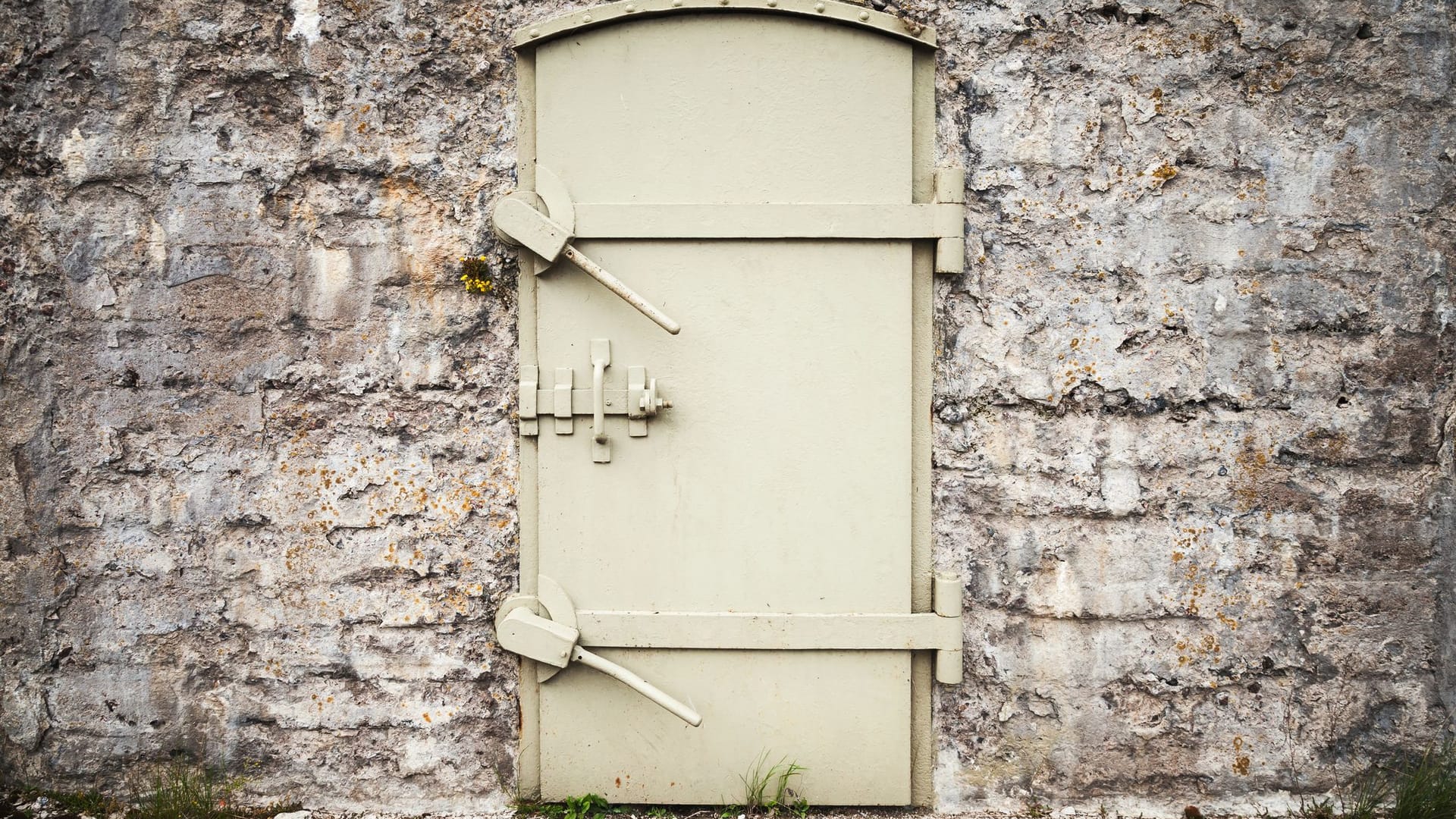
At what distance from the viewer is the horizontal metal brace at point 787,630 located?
2.03 metres

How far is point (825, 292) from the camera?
6.62ft

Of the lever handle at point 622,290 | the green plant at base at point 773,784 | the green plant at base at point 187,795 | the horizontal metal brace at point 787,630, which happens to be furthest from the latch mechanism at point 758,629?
the green plant at base at point 187,795

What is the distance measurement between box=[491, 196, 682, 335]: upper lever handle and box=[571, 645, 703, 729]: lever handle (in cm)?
88

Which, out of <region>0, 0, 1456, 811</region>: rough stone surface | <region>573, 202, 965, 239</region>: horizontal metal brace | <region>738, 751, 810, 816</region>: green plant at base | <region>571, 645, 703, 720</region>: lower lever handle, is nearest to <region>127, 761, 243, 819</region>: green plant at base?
<region>0, 0, 1456, 811</region>: rough stone surface

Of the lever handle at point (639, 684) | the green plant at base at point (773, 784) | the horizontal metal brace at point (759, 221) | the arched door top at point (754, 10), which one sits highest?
the arched door top at point (754, 10)

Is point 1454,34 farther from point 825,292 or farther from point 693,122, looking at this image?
point 693,122

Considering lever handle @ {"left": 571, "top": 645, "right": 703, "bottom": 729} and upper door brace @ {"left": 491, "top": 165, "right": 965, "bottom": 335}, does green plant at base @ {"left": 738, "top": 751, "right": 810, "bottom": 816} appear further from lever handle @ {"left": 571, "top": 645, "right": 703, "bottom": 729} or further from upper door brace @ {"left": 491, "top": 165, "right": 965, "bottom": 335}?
upper door brace @ {"left": 491, "top": 165, "right": 965, "bottom": 335}

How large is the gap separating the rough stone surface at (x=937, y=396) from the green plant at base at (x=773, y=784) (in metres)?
0.40

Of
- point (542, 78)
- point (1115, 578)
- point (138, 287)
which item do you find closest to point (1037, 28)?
point (542, 78)

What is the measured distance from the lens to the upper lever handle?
1.94 metres

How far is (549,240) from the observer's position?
1.96 metres

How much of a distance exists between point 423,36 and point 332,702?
1839 millimetres

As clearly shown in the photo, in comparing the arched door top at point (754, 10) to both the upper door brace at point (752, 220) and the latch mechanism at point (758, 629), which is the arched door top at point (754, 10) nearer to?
the upper door brace at point (752, 220)

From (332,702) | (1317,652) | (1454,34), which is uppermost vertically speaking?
(1454,34)
